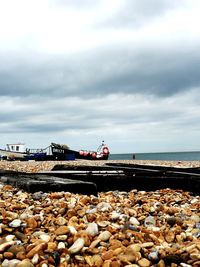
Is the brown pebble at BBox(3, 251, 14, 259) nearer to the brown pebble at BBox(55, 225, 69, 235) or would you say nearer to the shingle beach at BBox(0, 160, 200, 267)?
the shingle beach at BBox(0, 160, 200, 267)

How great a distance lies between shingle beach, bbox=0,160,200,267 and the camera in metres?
2.53

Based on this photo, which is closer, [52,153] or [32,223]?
[32,223]

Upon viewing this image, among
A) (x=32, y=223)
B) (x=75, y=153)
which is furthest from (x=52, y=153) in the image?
(x=32, y=223)

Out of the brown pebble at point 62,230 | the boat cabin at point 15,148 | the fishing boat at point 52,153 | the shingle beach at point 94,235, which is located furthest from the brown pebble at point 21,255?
the boat cabin at point 15,148

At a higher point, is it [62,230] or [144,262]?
[62,230]

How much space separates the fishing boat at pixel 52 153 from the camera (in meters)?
49.2

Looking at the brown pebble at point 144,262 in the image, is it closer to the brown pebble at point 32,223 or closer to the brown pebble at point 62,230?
the brown pebble at point 62,230

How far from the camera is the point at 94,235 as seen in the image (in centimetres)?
297

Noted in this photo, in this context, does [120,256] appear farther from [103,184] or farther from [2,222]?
[103,184]

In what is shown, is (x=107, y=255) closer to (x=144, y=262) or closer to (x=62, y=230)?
(x=144, y=262)

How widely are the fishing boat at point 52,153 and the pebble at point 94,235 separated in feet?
147

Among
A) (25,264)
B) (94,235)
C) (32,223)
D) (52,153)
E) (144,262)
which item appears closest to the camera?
(25,264)

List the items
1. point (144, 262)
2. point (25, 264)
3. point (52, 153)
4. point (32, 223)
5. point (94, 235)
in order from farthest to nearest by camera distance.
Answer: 1. point (52, 153)
2. point (32, 223)
3. point (94, 235)
4. point (144, 262)
5. point (25, 264)

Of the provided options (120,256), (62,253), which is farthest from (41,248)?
(120,256)
